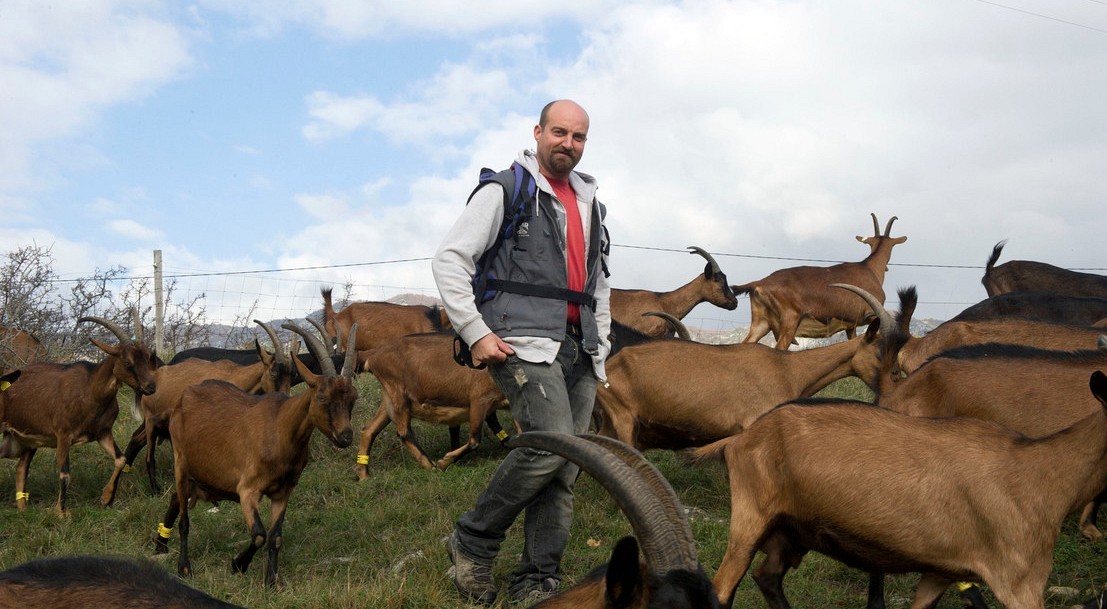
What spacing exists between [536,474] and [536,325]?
74 centimetres

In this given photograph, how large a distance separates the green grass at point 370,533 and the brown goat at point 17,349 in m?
1.75

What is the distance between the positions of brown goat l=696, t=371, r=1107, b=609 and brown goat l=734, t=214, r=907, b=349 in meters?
9.23

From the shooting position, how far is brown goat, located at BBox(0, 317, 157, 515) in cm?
998

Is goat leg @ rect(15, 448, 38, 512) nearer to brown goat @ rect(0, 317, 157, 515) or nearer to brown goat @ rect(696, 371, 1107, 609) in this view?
brown goat @ rect(0, 317, 157, 515)

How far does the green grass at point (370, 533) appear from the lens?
228 inches

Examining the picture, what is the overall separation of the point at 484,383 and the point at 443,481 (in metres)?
1.32

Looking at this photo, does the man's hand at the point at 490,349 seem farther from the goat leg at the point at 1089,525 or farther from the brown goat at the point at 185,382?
the brown goat at the point at 185,382

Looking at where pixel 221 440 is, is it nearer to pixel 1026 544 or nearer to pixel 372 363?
pixel 372 363

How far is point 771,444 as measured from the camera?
5148mm

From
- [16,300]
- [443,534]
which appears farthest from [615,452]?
[16,300]

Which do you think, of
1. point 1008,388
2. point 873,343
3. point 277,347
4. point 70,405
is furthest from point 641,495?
point 70,405

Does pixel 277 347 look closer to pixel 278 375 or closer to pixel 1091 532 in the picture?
pixel 278 375

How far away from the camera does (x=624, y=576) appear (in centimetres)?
299

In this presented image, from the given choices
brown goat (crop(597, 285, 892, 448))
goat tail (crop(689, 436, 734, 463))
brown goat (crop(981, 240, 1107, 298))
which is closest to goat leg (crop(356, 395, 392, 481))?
brown goat (crop(597, 285, 892, 448))
